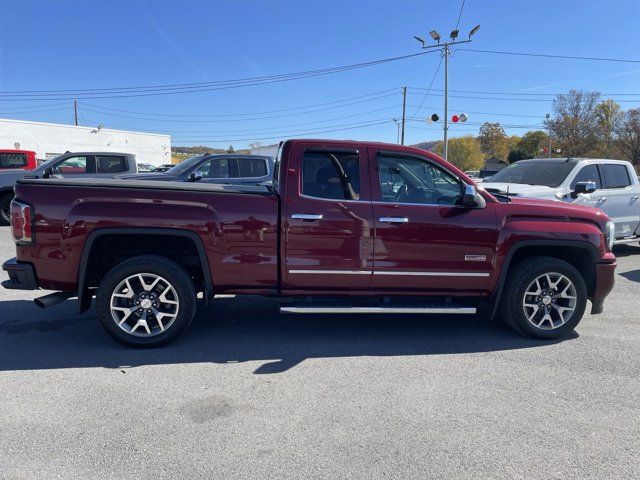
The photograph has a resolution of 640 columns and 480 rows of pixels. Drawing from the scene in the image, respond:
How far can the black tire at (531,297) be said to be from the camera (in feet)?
15.3

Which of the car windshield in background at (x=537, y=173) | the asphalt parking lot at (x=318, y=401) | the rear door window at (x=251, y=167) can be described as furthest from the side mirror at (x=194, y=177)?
the car windshield in background at (x=537, y=173)

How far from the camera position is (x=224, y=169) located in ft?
37.7

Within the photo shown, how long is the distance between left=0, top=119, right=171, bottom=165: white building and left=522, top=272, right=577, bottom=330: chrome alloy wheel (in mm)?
30566

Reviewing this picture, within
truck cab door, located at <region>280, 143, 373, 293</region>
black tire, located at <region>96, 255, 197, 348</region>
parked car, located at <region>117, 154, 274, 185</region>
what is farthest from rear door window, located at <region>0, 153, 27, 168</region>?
truck cab door, located at <region>280, 143, 373, 293</region>

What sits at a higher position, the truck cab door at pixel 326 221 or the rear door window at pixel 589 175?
the rear door window at pixel 589 175

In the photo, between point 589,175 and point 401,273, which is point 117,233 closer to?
point 401,273

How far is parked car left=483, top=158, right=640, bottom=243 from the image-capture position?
8.77 meters

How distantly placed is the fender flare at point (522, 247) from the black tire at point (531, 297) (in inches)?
3.5

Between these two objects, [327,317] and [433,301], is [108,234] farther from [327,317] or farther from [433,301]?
[433,301]

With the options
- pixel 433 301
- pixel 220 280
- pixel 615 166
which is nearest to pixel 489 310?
pixel 433 301

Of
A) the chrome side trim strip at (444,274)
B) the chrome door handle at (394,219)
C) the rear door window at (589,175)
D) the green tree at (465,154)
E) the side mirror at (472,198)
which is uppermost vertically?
the green tree at (465,154)

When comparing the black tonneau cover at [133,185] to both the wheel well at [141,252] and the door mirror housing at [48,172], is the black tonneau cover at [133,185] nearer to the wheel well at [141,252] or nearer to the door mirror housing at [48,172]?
the wheel well at [141,252]

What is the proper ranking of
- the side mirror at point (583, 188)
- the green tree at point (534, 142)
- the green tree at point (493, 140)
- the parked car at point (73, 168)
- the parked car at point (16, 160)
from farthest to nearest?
the green tree at point (493, 140)
the green tree at point (534, 142)
the parked car at point (16, 160)
the parked car at point (73, 168)
the side mirror at point (583, 188)

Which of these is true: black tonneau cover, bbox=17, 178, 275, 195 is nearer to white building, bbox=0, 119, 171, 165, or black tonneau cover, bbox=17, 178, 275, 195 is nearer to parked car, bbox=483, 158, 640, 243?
parked car, bbox=483, 158, 640, 243
